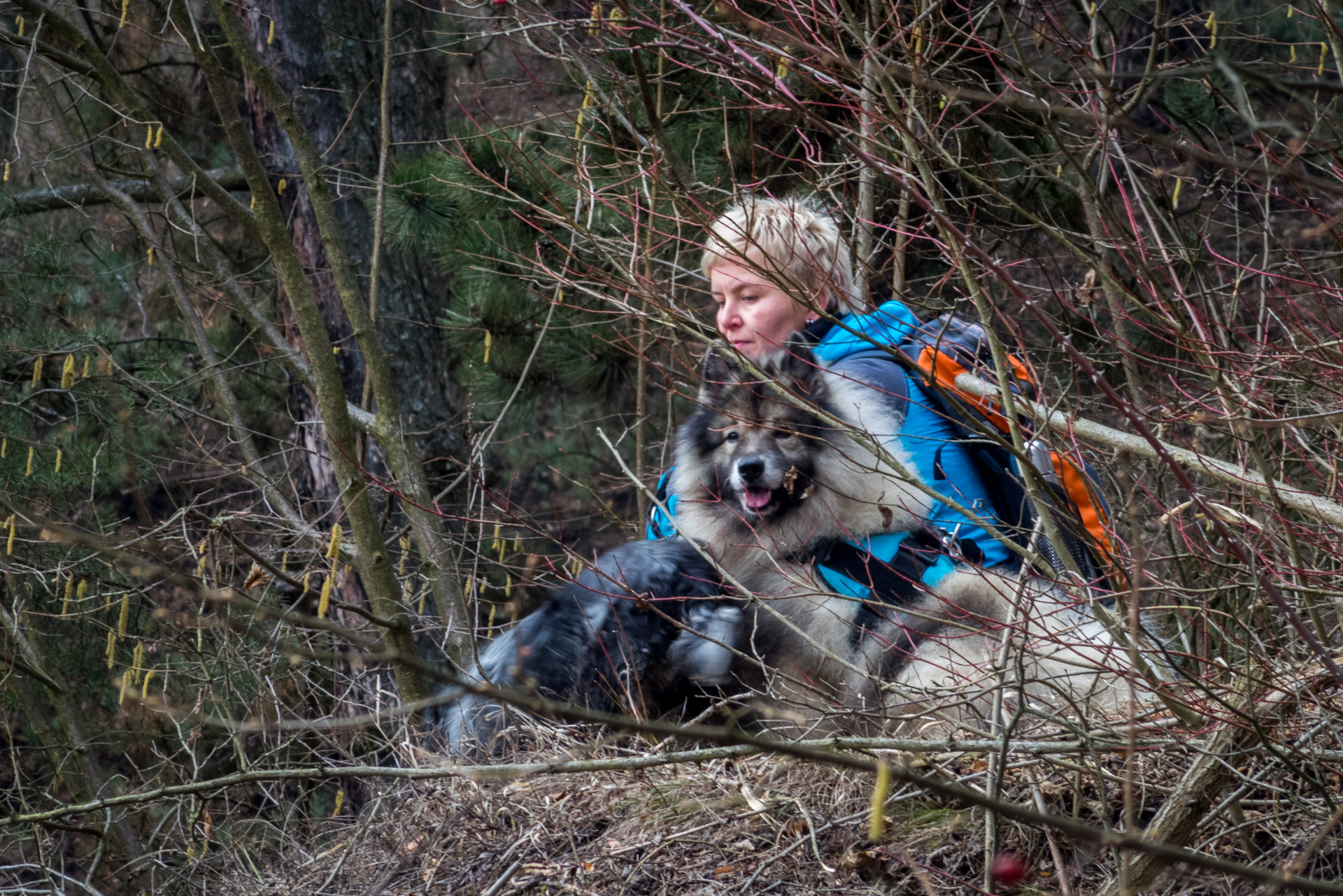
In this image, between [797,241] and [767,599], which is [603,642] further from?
[797,241]

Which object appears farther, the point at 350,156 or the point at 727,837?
the point at 350,156

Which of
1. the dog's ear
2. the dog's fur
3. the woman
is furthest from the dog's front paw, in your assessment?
the dog's ear

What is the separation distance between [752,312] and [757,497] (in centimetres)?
71

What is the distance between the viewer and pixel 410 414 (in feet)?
23.7

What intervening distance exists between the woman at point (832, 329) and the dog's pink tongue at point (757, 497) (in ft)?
1.74

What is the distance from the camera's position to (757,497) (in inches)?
167

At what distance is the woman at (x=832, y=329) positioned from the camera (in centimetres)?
361

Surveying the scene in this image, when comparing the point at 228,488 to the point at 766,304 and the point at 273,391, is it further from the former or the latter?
the point at 766,304

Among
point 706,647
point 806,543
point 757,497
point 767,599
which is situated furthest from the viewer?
point 757,497

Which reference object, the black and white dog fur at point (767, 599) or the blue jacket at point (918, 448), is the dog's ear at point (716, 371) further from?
the blue jacket at point (918, 448)

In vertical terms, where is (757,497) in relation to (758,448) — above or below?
below

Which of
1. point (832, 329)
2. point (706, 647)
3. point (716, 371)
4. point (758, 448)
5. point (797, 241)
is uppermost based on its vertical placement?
point (797, 241)

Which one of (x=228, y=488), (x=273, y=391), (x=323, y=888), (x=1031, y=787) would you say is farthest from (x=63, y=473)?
(x=1031, y=787)

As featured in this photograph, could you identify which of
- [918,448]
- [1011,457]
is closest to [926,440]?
[918,448]
